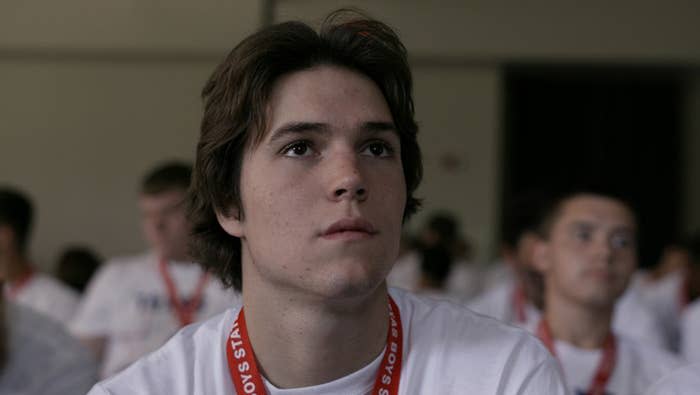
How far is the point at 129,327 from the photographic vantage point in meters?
4.37

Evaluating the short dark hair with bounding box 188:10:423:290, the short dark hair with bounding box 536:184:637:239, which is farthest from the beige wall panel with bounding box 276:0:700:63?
the short dark hair with bounding box 188:10:423:290

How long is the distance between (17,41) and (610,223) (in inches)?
313

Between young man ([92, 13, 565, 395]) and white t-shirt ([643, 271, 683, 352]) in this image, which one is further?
white t-shirt ([643, 271, 683, 352])

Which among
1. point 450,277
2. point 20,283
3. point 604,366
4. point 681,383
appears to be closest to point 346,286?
point 681,383

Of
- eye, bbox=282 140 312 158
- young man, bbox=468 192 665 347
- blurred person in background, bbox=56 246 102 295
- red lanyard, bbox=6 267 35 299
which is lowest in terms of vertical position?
blurred person in background, bbox=56 246 102 295

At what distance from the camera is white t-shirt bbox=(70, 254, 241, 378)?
4.33 m

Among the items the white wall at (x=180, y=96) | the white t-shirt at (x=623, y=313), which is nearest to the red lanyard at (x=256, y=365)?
the white t-shirt at (x=623, y=313)

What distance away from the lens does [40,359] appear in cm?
304

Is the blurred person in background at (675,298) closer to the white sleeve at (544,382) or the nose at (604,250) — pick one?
the nose at (604,250)

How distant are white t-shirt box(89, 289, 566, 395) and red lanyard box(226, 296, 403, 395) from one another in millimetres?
21

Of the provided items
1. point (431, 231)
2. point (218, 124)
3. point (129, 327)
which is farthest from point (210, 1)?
point (218, 124)

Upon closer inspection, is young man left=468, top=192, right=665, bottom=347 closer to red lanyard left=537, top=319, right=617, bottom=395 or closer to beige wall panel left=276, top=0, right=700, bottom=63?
red lanyard left=537, top=319, right=617, bottom=395

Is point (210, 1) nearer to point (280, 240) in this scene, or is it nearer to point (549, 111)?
point (549, 111)

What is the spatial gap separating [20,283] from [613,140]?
8.55 meters
